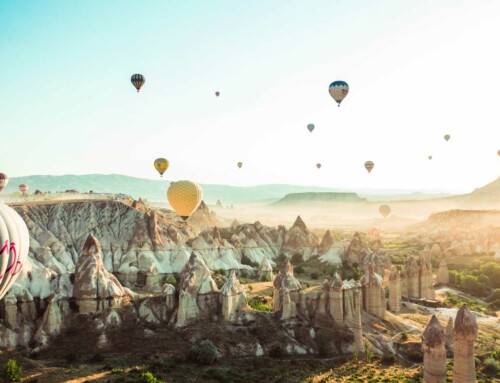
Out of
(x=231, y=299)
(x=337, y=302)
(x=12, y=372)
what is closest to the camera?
(x=12, y=372)

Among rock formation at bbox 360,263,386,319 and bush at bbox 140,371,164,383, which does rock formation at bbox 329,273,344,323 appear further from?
bush at bbox 140,371,164,383

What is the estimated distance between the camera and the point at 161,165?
247 feet

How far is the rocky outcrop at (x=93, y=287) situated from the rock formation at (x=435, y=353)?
24250mm

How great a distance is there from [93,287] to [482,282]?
54696 mm

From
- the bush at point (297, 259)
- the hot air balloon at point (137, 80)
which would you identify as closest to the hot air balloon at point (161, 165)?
the hot air balloon at point (137, 80)

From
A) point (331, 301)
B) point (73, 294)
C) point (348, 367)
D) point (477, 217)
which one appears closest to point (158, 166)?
point (73, 294)

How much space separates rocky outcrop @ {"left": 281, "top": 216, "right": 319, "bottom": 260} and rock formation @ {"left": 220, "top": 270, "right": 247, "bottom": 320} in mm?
45567

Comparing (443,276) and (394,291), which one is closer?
(394,291)

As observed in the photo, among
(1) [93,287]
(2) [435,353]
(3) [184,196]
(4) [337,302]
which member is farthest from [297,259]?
(2) [435,353]

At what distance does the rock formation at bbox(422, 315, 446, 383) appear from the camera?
24.8m

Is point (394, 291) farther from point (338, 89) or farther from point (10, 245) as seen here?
point (10, 245)

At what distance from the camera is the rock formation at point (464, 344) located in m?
23.1

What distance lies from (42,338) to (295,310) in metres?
19.0

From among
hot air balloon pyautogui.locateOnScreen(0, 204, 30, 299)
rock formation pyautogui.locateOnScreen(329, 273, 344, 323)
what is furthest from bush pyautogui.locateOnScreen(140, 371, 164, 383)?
rock formation pyautogui.locateOnScreen(329, 273, 344, 323)
